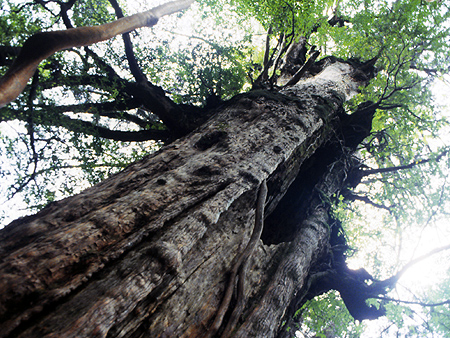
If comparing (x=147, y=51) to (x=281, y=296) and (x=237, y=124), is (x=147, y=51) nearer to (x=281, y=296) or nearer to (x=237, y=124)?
(x=237, y=124)

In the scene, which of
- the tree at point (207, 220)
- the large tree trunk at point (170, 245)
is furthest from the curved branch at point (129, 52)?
the large tree trunk at point (170, 245)

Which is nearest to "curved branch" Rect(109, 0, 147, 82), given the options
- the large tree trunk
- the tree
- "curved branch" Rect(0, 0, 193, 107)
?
the tree

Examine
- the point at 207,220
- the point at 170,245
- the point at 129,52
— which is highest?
the point at 129,52

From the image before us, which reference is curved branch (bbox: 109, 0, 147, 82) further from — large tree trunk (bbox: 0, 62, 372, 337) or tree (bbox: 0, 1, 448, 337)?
large tree trunk (bbox: 0, 62, 372, 337)

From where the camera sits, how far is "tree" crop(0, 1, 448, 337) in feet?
4.38

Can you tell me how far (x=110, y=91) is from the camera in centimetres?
466

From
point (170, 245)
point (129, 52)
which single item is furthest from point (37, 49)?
point (129, 52)

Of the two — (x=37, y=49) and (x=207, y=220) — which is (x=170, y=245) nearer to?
(x=207, y=220)

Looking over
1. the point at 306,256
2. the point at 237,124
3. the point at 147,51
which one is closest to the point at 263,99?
the point at 237,124

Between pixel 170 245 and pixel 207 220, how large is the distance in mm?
424

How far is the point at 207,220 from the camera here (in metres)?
2.03

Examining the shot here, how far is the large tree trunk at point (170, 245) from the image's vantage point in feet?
4.10

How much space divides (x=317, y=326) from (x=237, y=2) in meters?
7.13

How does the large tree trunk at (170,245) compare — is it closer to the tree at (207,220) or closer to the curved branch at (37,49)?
the tree at (207,220)
